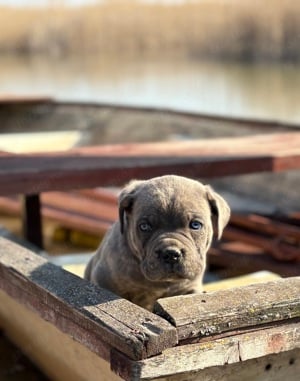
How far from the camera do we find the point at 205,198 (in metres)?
2.71

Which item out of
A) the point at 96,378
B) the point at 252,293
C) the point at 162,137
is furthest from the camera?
the point at 162,137

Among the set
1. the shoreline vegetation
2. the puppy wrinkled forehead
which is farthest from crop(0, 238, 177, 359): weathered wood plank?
the shoreline vegetation

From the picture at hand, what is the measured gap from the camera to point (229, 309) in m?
2.07

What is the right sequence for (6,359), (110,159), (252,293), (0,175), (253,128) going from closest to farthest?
1. (252,293)
2. (6,359)
3. (0,175)
4. (110,159)
5. (253,128)

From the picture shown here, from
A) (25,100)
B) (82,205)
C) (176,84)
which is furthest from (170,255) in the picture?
(176,84)

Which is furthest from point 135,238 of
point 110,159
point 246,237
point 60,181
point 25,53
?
point 25,53

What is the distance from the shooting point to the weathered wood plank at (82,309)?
76.6 inches

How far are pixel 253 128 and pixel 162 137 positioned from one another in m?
1.26

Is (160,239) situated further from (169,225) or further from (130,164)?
(130,164)

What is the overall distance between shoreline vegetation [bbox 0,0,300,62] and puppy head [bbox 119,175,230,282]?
34.9 ft

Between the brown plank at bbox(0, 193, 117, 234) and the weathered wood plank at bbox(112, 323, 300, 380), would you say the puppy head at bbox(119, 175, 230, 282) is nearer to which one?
the weathered wood plank at bbox(112, 323, 300, 380)

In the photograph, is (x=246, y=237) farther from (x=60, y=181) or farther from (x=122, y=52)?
(x=122, y=52)

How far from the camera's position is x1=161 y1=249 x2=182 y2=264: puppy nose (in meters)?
2.44

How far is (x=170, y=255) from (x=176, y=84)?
14476 mm
